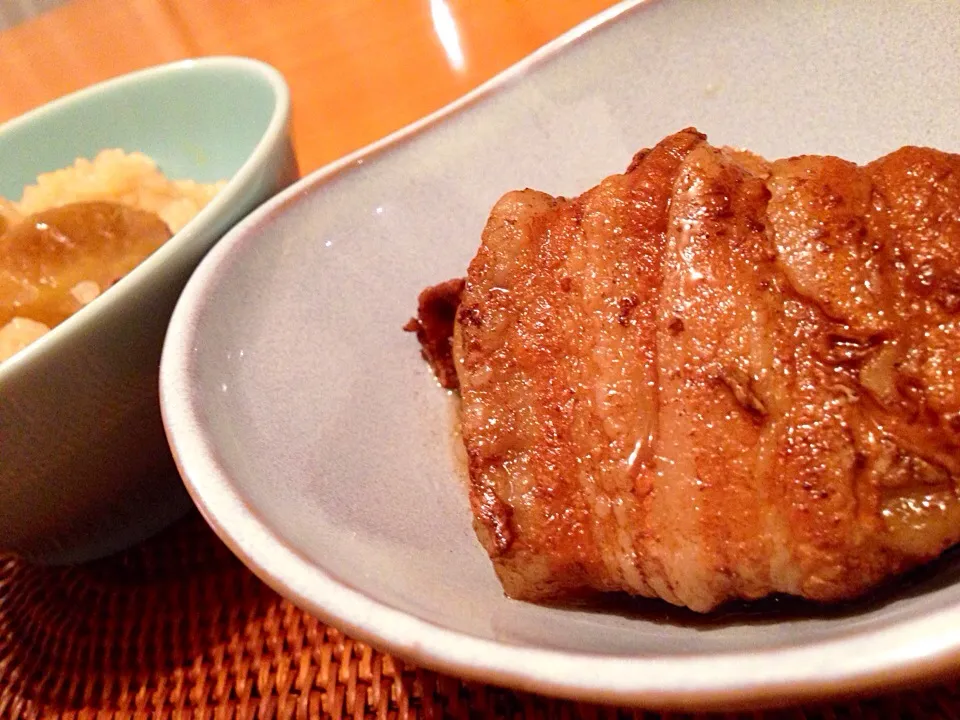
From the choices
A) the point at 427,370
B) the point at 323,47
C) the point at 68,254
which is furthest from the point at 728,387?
the point at 323,47

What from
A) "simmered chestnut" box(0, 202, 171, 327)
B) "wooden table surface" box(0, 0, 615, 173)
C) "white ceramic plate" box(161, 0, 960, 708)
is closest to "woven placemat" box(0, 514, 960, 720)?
"white ceramic plate" box(161, 0, 960, 708)

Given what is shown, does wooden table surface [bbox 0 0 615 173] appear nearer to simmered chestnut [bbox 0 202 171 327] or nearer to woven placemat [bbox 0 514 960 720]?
simmered chestnut [bbox 0 202 171 327]

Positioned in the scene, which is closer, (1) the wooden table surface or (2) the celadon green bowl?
(2) the celadon green bowl

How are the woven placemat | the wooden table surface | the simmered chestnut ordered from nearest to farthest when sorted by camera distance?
the woven placemat < the simmered chestnut < the wooden table surface

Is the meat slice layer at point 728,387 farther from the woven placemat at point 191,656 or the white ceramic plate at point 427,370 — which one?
the woven placemat at point 191,656

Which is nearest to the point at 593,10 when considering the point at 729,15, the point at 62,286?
the point at 729,15

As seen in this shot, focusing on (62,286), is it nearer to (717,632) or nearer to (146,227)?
(146,227)
